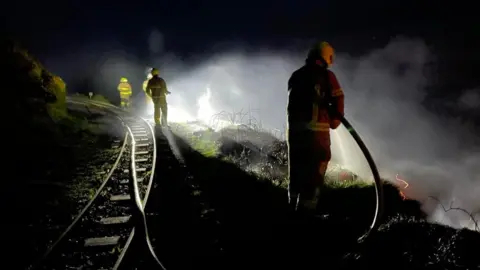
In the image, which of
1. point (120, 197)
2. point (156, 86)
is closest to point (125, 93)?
point (156, 86)

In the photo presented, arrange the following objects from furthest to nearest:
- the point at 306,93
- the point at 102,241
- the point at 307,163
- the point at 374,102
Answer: the point at 374,102 < the point at 102,241 < the point at 307,163 < the point at 306,93

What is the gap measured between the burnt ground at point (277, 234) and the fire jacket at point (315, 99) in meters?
1.25

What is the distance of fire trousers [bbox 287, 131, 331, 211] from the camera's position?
4215mm

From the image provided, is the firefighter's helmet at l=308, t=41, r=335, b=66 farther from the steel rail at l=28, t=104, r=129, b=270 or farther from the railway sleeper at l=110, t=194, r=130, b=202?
the railway sleeper at l=110, t=194, r=130, b=202

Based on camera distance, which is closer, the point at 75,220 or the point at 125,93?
the point at 75,220

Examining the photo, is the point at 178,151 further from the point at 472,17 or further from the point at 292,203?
the point at 472,17

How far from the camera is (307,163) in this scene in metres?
4.30

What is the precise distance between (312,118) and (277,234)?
1.57m

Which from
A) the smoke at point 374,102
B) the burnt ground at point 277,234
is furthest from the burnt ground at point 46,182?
the smoke at point 374,102

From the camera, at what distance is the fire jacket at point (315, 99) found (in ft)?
13.3

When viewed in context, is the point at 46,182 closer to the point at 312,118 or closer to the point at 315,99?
the point at 312,118

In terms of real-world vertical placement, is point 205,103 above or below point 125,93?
above

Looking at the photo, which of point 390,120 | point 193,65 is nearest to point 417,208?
point 390,120

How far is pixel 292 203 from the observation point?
459 centimetres
